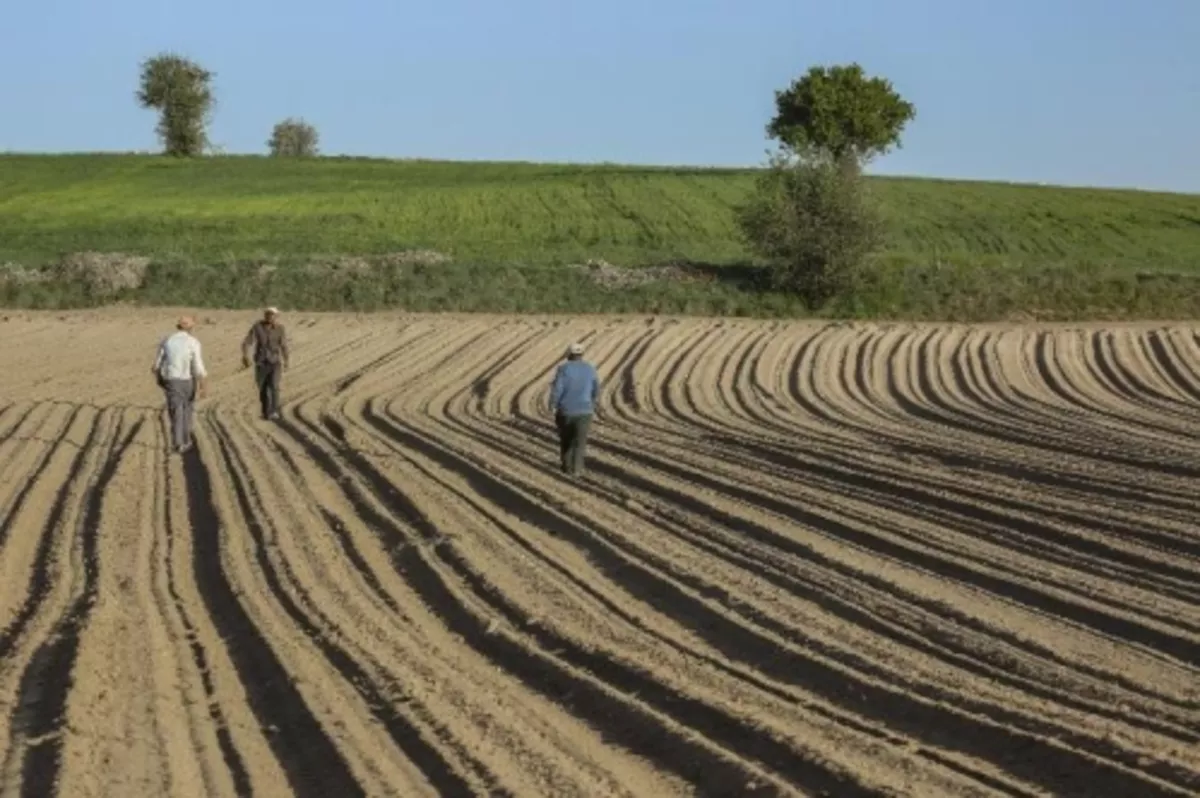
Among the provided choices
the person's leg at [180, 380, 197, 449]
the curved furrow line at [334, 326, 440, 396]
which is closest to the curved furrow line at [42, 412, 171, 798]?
the person's leg at [180, 380, 197, 449]

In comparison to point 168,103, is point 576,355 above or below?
below

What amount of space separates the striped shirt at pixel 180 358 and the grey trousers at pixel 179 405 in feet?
0.30

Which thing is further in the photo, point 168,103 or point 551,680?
point 168,103

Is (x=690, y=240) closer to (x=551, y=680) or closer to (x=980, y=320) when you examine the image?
(x=980, y=320)

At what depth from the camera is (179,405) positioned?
2072 centimetres

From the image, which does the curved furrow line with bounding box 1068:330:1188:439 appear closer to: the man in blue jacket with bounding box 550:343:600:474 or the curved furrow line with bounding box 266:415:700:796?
the man in blue jacket with bounding box 550:343:600:474

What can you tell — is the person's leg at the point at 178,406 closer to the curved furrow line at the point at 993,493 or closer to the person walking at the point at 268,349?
the person walking at the point at 268,349

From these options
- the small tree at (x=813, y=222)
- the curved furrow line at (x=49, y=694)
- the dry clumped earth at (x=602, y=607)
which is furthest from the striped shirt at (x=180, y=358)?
the small tree at (x=813, y=222)

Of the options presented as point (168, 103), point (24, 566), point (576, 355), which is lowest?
point (24, 566)

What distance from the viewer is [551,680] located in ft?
32.7

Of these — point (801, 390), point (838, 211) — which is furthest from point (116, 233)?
point (801, 390)

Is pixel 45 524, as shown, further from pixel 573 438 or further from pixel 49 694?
pixel 49 694

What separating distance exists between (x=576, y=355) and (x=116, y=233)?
1816 inches

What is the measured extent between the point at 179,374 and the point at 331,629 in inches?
383
